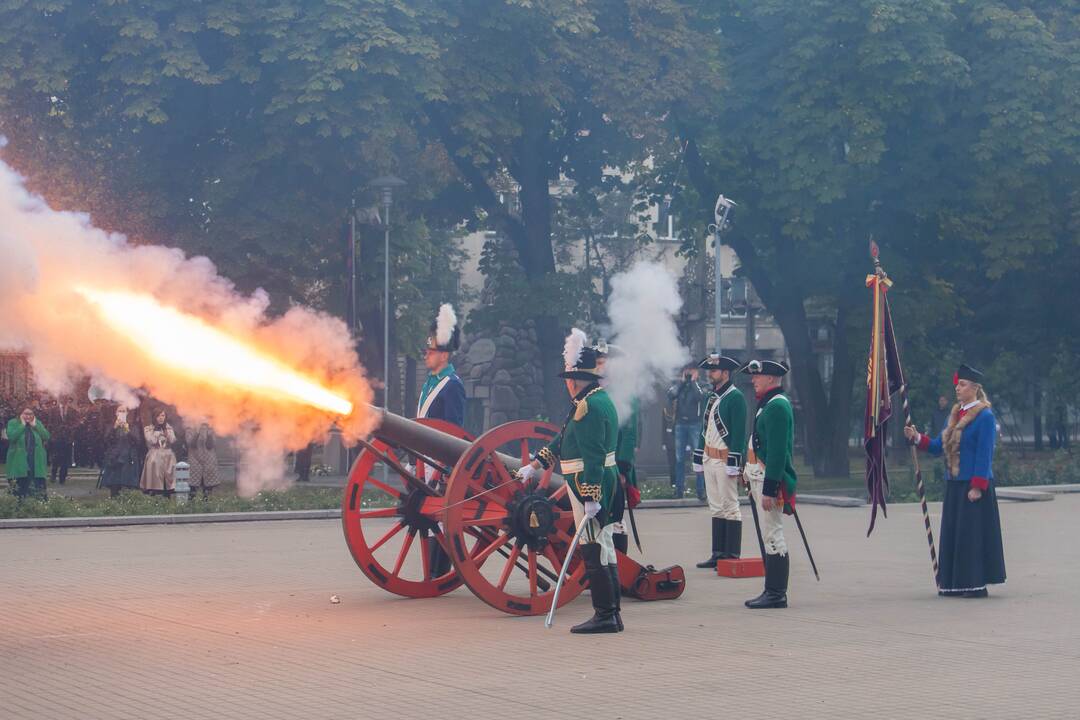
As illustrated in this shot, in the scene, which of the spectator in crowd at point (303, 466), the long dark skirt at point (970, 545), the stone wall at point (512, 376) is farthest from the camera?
the stone wall at point (512, 376)

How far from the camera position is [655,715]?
8.31 meters

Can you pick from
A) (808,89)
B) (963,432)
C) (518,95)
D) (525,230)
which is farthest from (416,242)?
(963,432)

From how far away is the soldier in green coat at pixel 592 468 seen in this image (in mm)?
11344

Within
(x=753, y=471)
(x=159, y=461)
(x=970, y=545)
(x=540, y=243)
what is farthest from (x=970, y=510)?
(x=540, y=243)

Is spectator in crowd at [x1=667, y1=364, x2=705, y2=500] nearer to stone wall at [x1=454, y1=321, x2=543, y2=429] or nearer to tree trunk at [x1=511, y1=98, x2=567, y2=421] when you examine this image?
tree trunk at [x1=511, y1=98, x2=567, y2=421]

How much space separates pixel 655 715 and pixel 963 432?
612cm

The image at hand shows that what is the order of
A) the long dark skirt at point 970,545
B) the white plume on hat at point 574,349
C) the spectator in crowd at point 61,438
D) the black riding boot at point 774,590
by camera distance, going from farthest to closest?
1. the spectator in crowd at point 61,438
2. the long dark skirt at point 970,545
3. the black riding boot at point 774,590
4. the white plume on hat at point 574,349

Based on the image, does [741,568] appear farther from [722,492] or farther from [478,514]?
[478,514]

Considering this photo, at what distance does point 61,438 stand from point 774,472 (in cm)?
2237

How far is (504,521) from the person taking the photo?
12266 millimetres

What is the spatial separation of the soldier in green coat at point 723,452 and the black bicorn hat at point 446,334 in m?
2.74

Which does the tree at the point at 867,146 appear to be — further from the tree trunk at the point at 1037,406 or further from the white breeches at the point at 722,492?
the white breeches at the point at 722,492

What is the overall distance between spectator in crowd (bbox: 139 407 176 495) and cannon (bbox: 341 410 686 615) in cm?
1282

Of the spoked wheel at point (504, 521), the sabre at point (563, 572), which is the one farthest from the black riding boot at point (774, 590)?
the sabre at point (563, 572)
